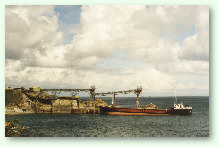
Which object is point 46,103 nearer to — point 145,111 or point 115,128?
point 145,111

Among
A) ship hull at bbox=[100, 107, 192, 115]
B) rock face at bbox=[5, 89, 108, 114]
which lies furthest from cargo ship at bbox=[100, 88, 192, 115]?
rock face at bbox=[5, 89, 108, 114]

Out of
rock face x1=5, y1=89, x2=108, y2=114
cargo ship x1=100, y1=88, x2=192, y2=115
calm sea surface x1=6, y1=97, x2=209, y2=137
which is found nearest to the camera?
calm sea surface x1=6, y1=97, x2=209, y2=137

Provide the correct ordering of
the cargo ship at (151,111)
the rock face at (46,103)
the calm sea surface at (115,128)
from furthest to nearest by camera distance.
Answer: the rock face at (46,103)
the cargo ship at (151,111)
the calm sea surface at (115,128)

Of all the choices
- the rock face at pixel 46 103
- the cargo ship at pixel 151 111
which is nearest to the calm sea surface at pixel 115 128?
the cargo ship at pixel 151 111

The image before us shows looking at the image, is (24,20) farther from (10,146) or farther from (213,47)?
(213,47)

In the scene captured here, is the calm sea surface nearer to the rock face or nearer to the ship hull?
the ship hull

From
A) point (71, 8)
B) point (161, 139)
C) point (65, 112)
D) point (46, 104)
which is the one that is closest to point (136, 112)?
point (65, 112)

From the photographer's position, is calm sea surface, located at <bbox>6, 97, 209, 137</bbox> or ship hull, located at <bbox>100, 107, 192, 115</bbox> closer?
calm sea surface, located at <bbox>6, 97, 209, 137</bbox>

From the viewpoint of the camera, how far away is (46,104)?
35812mm

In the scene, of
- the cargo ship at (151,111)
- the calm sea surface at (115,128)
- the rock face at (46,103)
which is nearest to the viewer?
the calm sea surface at (115,128)

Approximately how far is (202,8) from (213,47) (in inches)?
93.4

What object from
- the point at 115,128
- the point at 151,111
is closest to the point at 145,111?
the point at 151,111

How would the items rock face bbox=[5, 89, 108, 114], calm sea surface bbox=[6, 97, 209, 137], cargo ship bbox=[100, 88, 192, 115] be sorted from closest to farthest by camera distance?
calm sea surface bbox=[6, 97, 209, 137], cargo ship bbox=[100, 88, 192, 115], rock face bbox=[5, 89, 108, 114]

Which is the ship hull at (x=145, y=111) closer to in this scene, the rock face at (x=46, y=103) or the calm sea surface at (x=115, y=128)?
the rock face at (x=46, y=103)
